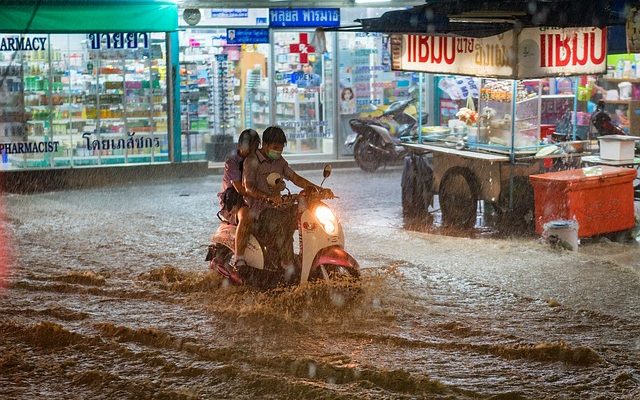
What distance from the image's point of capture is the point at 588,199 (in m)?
12.1

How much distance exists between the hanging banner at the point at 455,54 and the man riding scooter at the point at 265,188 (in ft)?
12.5

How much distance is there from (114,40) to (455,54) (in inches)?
283

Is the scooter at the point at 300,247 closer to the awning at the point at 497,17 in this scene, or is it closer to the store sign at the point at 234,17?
the awning at the point at 497,17

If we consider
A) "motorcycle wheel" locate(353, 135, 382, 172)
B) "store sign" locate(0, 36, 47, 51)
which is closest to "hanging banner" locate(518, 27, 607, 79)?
"motorcycle wheel" locate(353, 135, 382, 172)

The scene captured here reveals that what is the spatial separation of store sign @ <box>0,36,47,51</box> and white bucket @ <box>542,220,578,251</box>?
9719 millimetres

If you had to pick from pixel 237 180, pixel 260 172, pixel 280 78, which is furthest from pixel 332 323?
pixel 280 78

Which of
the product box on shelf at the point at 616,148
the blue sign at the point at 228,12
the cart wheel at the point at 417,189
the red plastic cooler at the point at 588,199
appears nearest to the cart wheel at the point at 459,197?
the cart wheel at the point at 417,189

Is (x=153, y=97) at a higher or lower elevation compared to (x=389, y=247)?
higher

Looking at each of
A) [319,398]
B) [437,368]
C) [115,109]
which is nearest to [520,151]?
[437,368]

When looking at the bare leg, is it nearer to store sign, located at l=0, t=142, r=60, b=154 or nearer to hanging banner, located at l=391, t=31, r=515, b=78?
hanging banner, located at l=391, t=31, r=515, b=78

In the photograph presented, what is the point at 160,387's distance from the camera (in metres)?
7.04

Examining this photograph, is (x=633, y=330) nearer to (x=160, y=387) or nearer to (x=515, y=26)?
(x=160, y=387)

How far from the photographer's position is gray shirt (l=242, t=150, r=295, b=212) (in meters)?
9.28

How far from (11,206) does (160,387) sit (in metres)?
8.97
